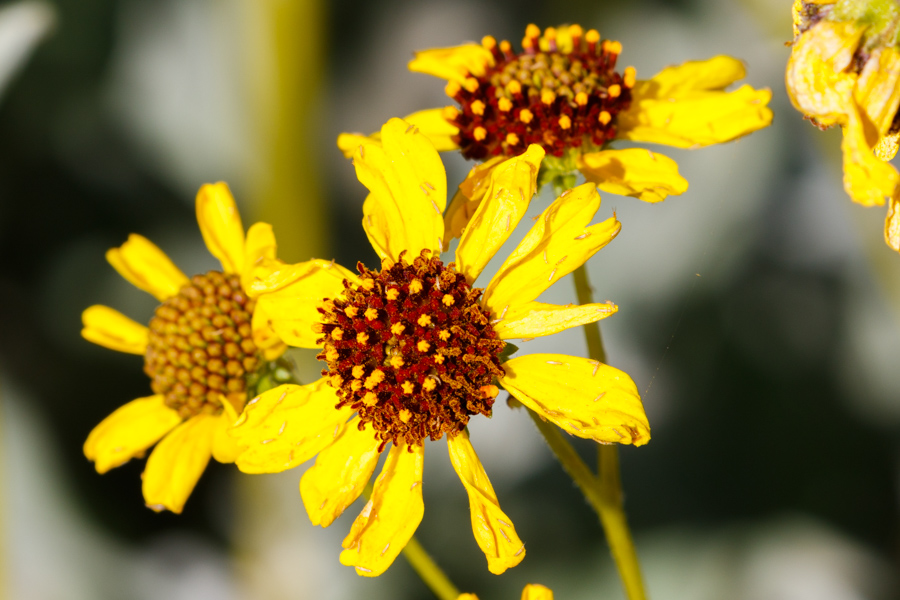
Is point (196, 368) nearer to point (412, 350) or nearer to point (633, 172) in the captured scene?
point (412, 350)

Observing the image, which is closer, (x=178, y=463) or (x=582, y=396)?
(x=582, y=396)

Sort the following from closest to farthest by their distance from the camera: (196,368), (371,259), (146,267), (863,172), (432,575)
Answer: (863,172), (432,575), (196,368), (146,267), (371,259)

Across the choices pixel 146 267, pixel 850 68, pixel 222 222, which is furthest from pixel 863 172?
pixel 146 267

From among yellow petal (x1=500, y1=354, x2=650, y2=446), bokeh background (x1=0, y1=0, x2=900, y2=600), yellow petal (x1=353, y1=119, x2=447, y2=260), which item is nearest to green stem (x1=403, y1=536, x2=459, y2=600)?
yellow petal (x1=500, y1=354, x2=650, y2=446)

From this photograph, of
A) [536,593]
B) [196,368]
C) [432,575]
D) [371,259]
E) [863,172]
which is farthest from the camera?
[371,259]

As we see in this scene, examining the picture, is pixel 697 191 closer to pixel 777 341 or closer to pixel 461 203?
pixel 777 341

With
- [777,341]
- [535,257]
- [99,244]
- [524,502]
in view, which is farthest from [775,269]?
[99,244]
